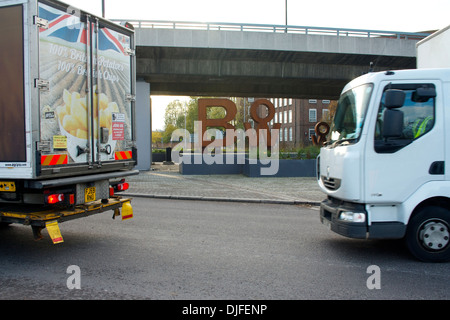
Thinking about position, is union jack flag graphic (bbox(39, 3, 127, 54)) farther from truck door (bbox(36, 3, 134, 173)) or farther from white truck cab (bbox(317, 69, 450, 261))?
white truck cab (bbox(317, 69, 450, 261))

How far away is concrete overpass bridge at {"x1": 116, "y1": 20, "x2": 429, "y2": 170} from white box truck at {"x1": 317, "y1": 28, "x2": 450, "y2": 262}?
16.9m

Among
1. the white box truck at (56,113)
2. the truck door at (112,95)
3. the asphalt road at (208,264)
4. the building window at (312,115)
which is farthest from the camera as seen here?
the building window at (312,115)

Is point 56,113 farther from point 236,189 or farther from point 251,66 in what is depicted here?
point 251,66

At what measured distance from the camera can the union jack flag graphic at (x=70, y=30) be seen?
17.8ft

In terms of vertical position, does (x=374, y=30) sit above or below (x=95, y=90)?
above

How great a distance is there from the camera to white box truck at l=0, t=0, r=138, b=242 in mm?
5227

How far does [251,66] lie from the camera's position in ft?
77.9

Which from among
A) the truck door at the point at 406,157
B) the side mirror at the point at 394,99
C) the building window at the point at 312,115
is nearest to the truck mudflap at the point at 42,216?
the truck door at the point at 406,157

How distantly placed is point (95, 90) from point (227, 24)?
16.9 metres

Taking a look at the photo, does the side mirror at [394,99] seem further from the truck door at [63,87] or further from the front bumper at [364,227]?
the truck door at [63,87]

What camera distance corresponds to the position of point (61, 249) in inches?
244
